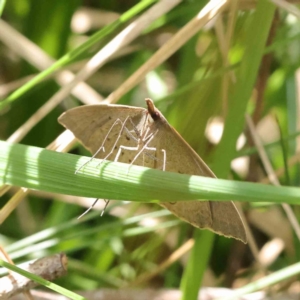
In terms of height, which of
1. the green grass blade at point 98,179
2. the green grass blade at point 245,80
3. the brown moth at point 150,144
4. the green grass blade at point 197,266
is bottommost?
the green grass blade at point 98,179

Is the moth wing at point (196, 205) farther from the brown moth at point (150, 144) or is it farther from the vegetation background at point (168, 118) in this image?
the vegetation background at point (168, 118)

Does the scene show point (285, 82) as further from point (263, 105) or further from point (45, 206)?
point (45, 206)

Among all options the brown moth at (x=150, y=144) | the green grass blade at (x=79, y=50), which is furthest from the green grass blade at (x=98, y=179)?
the green grass blade at (x=79, y=50)

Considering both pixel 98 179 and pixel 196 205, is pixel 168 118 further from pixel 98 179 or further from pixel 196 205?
pixel 98 179

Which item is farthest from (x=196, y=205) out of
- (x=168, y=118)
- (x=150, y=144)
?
(x=168, y=118)

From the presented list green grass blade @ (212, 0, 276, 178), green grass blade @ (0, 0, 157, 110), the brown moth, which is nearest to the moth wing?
the brown moth

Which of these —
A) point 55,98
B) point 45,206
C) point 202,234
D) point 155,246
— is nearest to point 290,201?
point 202,234
